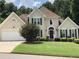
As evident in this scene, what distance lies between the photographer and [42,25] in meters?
65.2

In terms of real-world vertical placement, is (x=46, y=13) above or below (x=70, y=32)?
→ above

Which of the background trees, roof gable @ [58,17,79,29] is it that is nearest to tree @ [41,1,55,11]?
the background trees

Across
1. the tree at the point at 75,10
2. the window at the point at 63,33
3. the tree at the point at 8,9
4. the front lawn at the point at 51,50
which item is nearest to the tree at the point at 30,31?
the front lawn at the point at 51,50

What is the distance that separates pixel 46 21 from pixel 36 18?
2.87 meters

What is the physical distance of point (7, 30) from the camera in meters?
63.6

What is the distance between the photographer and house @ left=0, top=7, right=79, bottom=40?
208 feet

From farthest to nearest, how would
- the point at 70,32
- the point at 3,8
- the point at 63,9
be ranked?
the point at 3,8, the point at 63,9, the point at 70,32

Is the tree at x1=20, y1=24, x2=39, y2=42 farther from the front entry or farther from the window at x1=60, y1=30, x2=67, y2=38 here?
the window at x1=60, y1=30, x2=67, y2=38

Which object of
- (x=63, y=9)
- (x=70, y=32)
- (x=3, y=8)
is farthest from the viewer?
(x=3, y=8)

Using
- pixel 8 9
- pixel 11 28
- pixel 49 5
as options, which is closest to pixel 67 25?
pixel 11 28

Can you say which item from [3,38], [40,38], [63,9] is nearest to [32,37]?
[40,38]

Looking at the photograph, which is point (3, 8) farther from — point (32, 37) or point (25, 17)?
point (32, 37)

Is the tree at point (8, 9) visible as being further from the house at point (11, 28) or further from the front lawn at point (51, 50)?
the front lawn at point (51, 50)

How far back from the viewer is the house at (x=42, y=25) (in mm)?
63344
